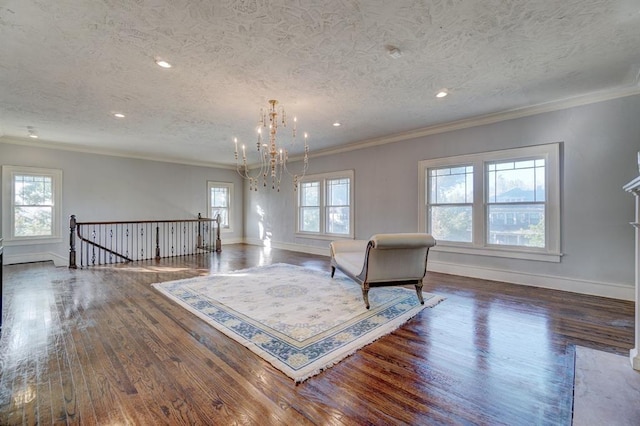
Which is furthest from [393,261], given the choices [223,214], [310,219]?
[223,214]

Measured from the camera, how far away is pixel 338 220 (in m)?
7.09

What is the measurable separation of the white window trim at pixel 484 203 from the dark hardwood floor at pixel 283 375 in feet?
3.11

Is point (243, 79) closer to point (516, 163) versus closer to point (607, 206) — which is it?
point (516, 163)

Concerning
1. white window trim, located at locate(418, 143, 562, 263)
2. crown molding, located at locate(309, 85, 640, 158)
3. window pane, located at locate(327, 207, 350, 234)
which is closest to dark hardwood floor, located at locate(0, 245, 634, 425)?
white window trim, located at locate(418, 143, 562, 263)

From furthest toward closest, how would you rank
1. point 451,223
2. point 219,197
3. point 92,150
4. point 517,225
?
1. point 219,197
2. point 92,150
3. point 451,223
4. point 517,225

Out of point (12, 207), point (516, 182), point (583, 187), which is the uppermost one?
point (516, 182)

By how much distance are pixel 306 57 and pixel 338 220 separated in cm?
465

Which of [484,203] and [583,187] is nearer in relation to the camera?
[583,187]

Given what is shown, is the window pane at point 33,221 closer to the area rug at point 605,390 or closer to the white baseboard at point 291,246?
the white baseboard at point 291,246

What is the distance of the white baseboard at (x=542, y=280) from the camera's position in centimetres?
369

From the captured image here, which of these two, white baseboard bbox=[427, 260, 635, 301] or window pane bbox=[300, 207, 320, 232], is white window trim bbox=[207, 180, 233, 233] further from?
white baseboard bbox=[427, 260, 635, 301]

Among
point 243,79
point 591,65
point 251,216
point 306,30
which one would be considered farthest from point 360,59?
point 251,216

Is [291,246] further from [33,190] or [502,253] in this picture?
[33,190]

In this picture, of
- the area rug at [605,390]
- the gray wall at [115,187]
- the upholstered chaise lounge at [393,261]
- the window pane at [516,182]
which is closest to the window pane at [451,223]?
the window pane at [516,182]
